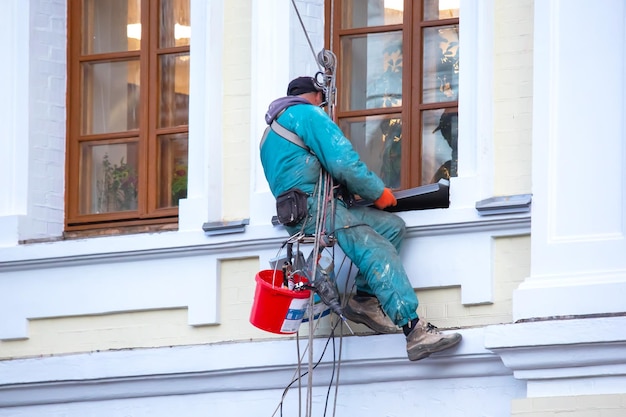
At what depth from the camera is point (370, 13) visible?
1274 cm

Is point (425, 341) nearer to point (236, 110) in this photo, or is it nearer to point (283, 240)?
point (283, 240)

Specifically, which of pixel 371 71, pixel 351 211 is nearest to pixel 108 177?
→ pixel 371 71

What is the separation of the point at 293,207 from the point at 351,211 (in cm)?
34

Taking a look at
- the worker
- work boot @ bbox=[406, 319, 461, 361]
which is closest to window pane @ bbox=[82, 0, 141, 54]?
the worker

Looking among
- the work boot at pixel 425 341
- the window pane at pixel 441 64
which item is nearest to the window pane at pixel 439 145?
the window pane at pixel 441 64

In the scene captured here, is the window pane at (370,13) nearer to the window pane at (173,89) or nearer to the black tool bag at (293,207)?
the window pane at (173,89)

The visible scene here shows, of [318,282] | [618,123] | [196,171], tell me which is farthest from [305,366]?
[618,123]

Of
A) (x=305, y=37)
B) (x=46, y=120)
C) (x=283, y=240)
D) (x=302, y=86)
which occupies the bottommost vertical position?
(x=283, y=240)

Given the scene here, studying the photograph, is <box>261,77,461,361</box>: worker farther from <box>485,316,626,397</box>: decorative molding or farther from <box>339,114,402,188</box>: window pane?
<box>339,114,402,188</box>: window pane

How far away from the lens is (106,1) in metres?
13.6

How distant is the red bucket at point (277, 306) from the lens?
11.4 meters

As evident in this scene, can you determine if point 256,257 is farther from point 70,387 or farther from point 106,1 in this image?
point 106,1

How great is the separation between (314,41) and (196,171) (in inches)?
41.4

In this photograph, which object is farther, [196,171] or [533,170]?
[196,171]
